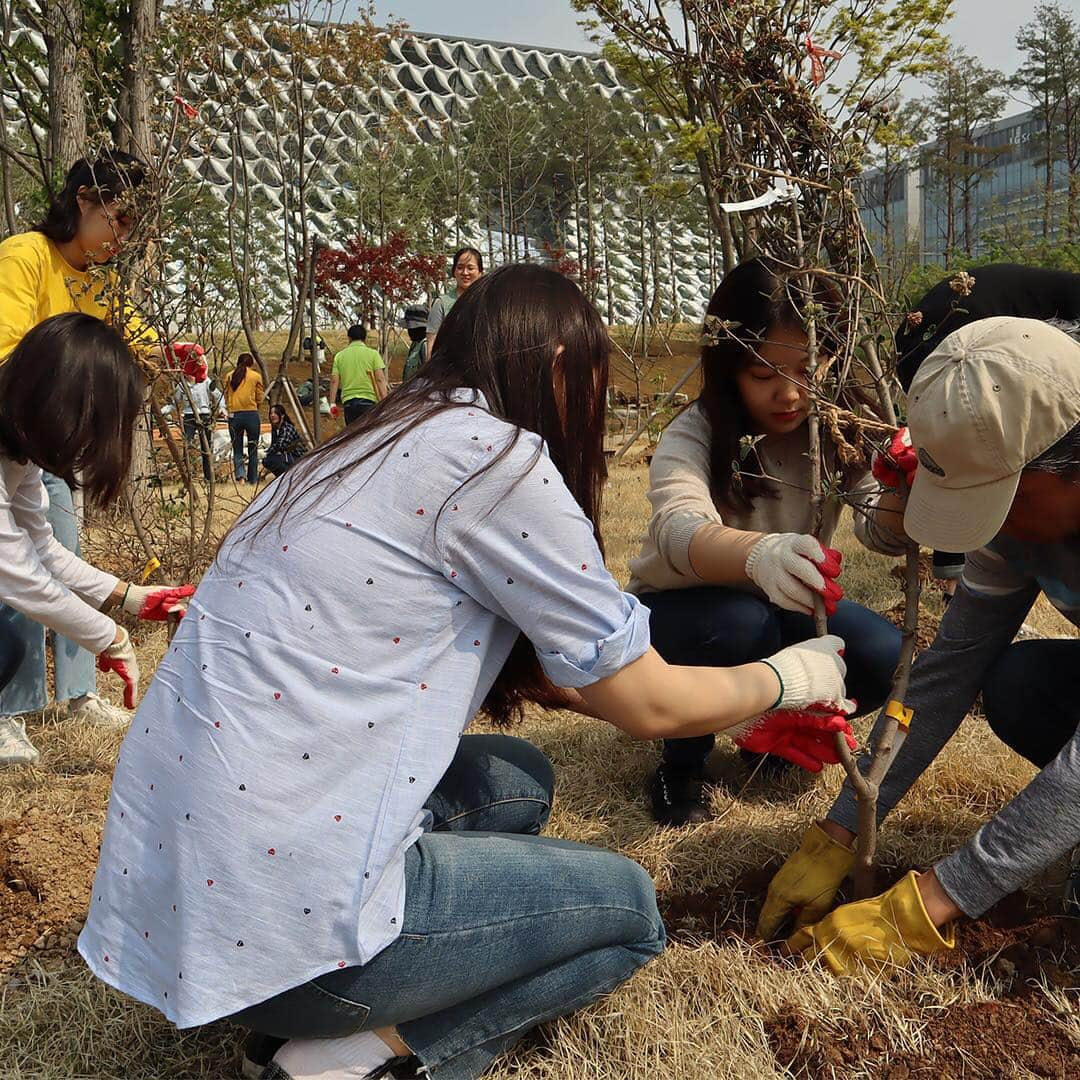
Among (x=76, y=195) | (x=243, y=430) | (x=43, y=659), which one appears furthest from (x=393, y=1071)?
(x=243, y=430)

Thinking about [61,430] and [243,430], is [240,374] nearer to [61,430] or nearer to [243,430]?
[243,430]

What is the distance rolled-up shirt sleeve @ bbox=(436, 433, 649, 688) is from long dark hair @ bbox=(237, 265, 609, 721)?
0.12 meters

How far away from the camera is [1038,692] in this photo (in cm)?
203

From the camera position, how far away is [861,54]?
14.4 ft

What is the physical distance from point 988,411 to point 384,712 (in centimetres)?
90

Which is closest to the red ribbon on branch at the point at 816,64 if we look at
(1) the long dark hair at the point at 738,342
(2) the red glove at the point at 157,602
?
(1) the long dark hair at the point at 738,342

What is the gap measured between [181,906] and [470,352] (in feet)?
2.67

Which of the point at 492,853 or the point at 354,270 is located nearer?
the point at 492,853

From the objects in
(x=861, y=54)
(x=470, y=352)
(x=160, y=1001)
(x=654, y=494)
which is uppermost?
(x=861, y=54)

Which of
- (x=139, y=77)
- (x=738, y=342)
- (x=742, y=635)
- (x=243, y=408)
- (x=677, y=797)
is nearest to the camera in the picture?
(x=738, y=342)

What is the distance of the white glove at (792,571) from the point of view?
1890mm

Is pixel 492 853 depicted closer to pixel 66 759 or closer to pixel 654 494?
pixel 654 494

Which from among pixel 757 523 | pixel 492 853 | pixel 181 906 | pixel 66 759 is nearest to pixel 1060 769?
pixel 492 853

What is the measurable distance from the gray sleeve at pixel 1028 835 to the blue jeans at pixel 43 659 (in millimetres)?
2323
